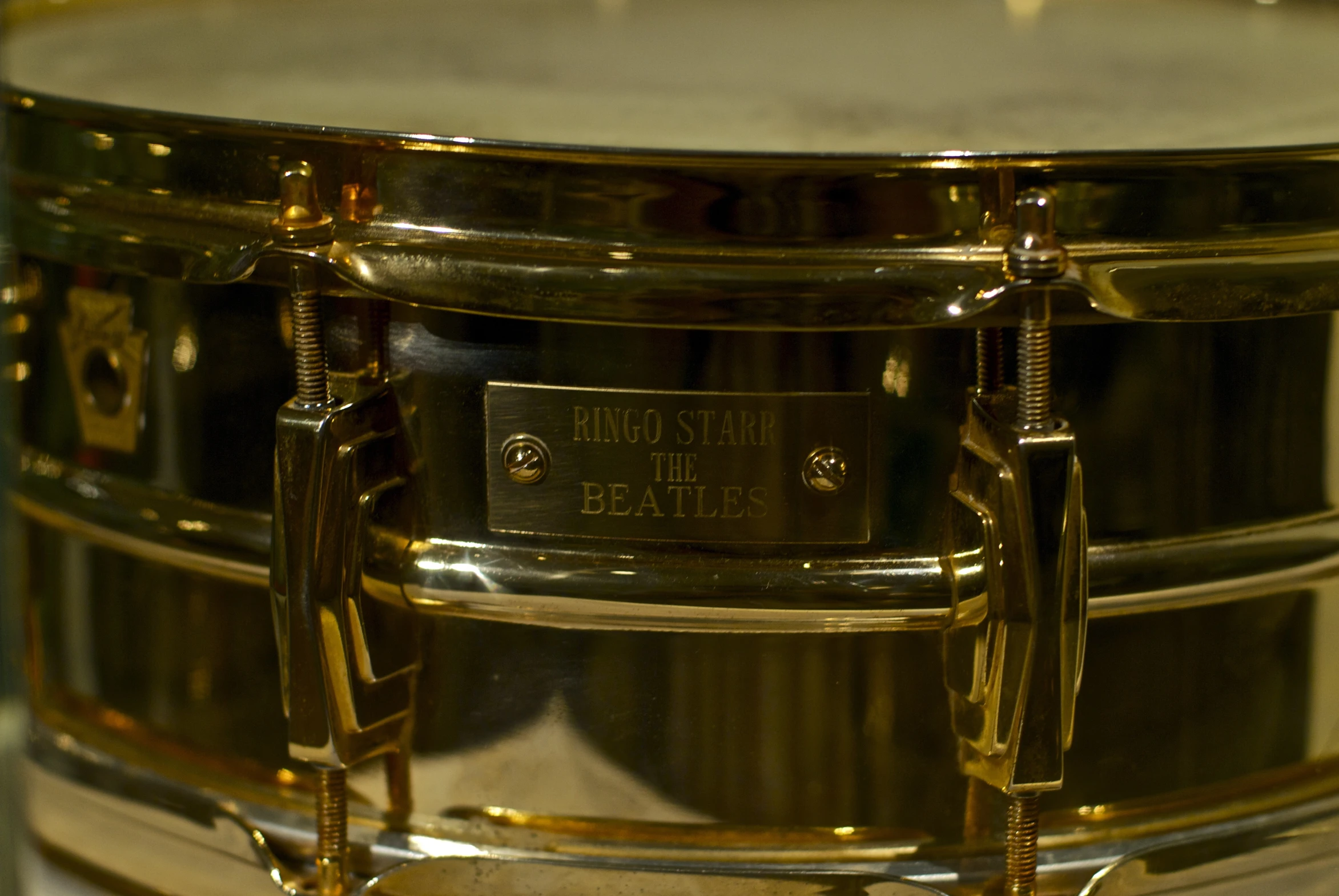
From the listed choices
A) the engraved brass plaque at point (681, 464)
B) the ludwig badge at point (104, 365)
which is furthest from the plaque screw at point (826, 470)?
the ludwig badge at point (104, 365)

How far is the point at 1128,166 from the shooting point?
21.7 inches

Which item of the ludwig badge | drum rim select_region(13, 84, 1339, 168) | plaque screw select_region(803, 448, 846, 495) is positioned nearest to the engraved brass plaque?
plaque screw select_region(803, 448, 846, 495)

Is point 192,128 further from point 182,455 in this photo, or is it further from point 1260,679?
point 1260,679

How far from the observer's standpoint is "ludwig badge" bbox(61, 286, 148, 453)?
2.25ft

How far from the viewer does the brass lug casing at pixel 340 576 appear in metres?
0.60

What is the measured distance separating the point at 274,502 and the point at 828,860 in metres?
0.31

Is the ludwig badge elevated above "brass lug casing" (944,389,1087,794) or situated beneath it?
elevated above

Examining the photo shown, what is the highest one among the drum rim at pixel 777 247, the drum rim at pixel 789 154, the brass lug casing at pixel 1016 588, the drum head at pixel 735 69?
the drum head at pixel 735 69

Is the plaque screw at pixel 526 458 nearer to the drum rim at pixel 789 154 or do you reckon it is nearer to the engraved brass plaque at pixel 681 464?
the engraved brass plaque at pixel 681 464

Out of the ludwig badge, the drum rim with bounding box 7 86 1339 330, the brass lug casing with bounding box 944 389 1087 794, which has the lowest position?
the brass lug casing with bounding box 944 389 1087 794

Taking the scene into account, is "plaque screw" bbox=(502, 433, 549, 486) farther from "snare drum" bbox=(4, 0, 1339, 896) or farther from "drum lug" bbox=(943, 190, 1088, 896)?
"drum lug" bbox=(943, 190, 1088, 896)

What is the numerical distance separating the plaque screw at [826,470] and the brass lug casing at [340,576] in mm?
185

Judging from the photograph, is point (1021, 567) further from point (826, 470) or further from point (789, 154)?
point (789, 154)

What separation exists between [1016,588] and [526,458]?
219mm
